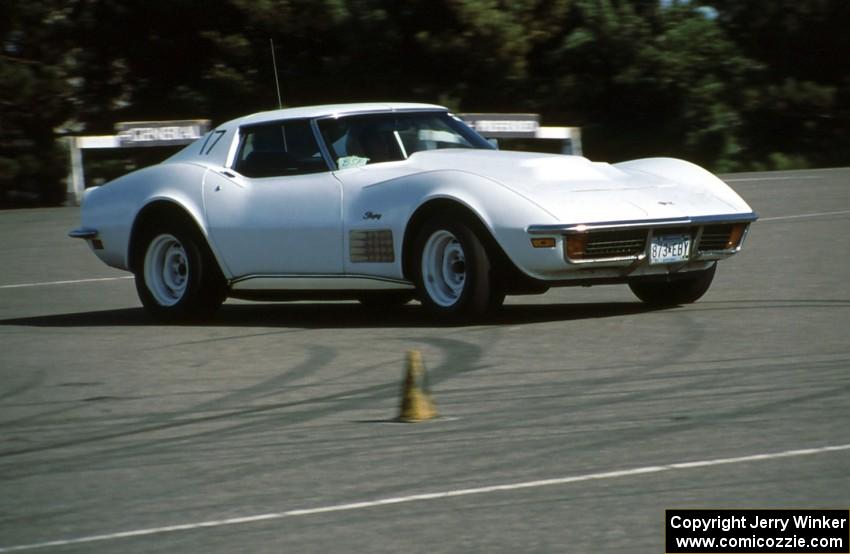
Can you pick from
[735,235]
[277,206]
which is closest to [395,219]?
[277,206]

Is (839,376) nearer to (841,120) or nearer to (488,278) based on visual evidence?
(488,278)

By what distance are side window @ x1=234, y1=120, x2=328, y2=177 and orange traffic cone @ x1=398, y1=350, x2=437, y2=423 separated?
3.86m

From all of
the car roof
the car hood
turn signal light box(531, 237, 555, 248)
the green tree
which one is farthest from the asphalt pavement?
the green tree

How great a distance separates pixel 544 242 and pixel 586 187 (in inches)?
23.1

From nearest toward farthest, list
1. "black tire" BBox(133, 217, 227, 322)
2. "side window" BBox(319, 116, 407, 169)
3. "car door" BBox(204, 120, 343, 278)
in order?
"car door" BBox(204, 120, 343, 278), "side window" BBox(319, 116, 407, 169), "black tire" BBox(133, 217, 227, 322)

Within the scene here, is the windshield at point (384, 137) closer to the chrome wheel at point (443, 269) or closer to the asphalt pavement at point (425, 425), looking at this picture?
the chrome wheel at point (443, 269)

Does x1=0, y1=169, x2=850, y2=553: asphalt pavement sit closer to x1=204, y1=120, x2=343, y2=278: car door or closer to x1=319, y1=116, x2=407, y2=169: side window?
x1=204, y1=120, x2=343, y2=278: car door

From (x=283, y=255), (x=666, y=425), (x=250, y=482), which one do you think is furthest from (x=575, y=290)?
(x=250, y=482)

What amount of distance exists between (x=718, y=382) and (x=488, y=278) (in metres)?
2.42

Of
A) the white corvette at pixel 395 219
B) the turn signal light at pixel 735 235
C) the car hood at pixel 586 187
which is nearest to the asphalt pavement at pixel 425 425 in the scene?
the white corvette at pixel 395 219

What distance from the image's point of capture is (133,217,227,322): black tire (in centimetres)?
1077

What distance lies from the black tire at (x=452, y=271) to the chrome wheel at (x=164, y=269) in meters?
2.08

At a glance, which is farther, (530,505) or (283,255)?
(283,255)

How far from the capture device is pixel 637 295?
10.7 m
